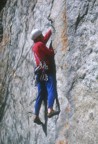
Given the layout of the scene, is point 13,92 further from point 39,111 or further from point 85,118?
point 85,118

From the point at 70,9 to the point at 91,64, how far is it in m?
1.08

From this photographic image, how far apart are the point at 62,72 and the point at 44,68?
35cm

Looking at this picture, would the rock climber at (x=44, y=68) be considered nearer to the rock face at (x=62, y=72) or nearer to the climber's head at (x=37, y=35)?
the climber's head at (x=37, y=35)

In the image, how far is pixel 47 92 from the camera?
7.14 m

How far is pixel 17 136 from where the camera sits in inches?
337

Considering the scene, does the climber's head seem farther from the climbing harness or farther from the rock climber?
the climbing harness

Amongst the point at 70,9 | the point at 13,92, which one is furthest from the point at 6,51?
the point at 70,9

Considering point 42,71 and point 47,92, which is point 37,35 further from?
point 47,92

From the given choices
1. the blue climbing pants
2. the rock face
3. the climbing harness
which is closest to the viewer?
the rock face

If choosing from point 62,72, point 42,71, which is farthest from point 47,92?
point 62,72

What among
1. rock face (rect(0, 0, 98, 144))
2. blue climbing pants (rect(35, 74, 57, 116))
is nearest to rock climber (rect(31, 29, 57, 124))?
blue climbing pants (rect(35, 74, 57, 116))

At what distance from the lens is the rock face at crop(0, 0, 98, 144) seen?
6.18 m

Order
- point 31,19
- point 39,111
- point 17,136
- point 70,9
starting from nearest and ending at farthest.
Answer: point 70,9
point 39,111
point 31,19
point 17,136

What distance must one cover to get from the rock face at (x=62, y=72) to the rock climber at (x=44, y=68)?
0.12 meters
